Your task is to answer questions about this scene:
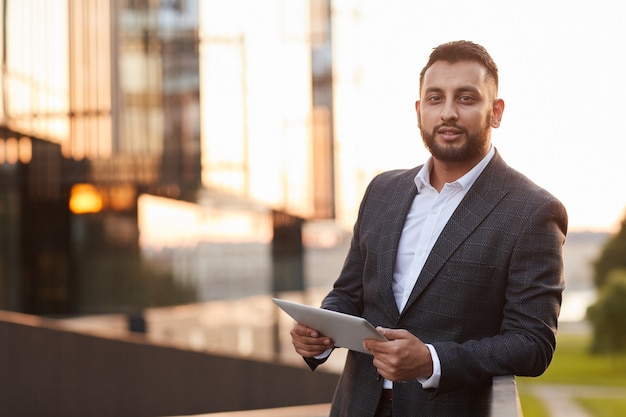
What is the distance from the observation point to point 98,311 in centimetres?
1302

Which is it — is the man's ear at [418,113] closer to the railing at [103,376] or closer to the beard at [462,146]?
the beard at [462,146]

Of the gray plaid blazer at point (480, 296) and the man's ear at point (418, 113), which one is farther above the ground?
the man's ear at point (418, 113)

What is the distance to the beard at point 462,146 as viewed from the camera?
7.00 feet

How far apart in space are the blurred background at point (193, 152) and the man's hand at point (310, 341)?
9.40 metres

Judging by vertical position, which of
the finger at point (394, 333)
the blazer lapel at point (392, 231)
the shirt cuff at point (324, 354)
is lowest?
the shirt cuff at point (324, 354)

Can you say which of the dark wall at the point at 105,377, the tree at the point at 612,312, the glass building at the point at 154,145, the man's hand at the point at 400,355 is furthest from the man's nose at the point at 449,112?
the tree at the point at 612,312

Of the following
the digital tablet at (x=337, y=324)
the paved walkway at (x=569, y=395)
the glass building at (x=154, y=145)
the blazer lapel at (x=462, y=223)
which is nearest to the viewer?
the digital tablet at (x=337, y=324)

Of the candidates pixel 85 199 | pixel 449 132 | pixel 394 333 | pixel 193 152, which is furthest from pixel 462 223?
pixel 85 199

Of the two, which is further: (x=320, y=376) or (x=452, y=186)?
(x=320, y=376)

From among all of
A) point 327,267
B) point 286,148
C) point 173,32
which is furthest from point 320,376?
point 173,32

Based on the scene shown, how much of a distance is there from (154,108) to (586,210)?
43.9ft

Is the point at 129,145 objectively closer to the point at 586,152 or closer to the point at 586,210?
the point at 586,210

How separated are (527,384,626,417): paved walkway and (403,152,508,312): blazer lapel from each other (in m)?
33.4

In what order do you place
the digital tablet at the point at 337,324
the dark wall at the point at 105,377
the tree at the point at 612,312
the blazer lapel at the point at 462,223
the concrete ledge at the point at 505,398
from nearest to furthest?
the concrete ledge at the point at 505,398, the digital tablet at the point at 337,324, the blazer lapel at the point at 462,223, the dark wall at the point at 105,377, the tree at the point at 612,312
